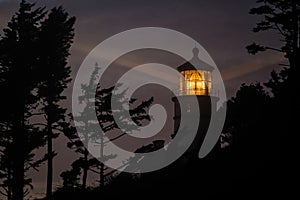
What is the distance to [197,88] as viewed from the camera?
143 feet

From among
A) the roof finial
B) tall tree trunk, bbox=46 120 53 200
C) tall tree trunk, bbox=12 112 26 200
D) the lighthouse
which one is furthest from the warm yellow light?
tall tree trunk, bbox=12 112 26 200

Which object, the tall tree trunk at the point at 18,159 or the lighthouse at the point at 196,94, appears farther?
the lighthouse at the point at 196,94

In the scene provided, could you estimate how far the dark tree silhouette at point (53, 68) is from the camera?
→ 37656mm

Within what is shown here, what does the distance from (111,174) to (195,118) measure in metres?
7.74

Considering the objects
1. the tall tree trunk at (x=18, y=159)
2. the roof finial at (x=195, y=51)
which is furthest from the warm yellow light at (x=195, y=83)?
the tall tree trunk at (x=18, y=159)

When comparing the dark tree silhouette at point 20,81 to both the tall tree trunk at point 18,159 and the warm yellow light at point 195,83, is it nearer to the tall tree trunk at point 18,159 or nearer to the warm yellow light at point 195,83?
the tall tree trunk at point 18,159

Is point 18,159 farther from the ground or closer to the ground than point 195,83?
closer to the ground

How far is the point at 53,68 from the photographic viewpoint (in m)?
39.7

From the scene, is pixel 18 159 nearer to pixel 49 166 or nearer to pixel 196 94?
pixel 49 166

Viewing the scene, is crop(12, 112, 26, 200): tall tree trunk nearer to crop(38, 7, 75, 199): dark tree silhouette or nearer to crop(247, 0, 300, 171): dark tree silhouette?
crop(38, 7, 75, 199): dark tree silhouette

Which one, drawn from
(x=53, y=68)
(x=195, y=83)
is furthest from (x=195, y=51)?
(x=53, y=68)

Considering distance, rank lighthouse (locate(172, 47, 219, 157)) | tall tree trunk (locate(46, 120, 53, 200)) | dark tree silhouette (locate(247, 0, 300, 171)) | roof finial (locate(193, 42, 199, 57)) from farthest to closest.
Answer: roof finial (locate(193, 42, 199, 57)) → lighthouse (locate(172, 47, 219, 157)) → tall tree trunk (locate(46, 120, 53, 200)) → dark tree silhouette (locate(247, 0, 300, 171))

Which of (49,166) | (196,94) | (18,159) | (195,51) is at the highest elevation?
(195,51)

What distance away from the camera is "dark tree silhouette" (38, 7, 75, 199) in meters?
37.7
